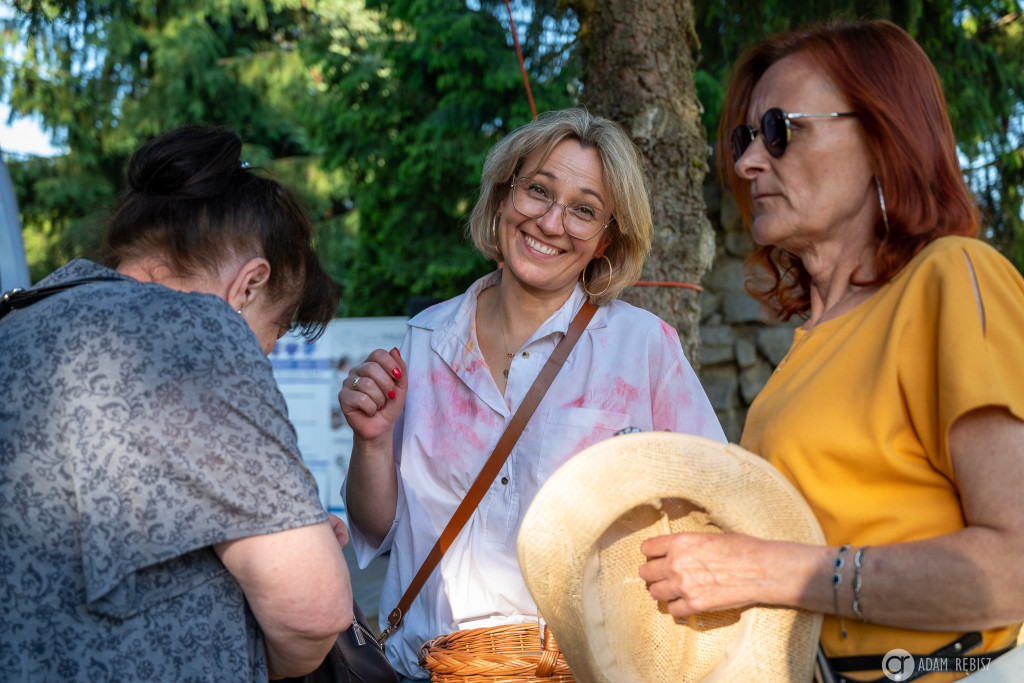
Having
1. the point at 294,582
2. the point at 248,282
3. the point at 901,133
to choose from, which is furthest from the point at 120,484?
the point at 901,133

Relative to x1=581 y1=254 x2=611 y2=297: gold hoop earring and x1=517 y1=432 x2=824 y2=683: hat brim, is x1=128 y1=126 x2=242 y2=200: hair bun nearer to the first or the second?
x1=517 y1=432 x2=824 y2=683: hat brim

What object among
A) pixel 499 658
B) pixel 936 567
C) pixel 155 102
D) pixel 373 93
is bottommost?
pixel 499 658

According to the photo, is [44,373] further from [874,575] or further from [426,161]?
[426,161]

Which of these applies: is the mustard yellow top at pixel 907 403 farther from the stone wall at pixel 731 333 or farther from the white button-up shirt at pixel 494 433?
the stone wall at pixel 731 333

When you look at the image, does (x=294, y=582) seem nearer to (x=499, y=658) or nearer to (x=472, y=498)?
(x=499, y=658)

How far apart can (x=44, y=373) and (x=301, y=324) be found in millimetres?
671

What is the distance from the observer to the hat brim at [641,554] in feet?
4.47

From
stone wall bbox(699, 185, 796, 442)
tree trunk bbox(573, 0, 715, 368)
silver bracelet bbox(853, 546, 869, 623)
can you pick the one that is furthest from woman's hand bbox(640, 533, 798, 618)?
stone wall bbox(699, 185, 796, 442)

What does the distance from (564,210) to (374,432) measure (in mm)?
812

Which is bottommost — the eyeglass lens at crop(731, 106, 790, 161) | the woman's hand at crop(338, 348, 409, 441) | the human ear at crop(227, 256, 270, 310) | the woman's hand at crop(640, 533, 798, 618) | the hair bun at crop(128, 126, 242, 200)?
the woman's hand at crop(640, 533, 798, 618)

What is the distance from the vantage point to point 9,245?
3590 mm

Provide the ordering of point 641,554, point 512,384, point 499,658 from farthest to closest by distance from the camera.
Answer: point 512,384 → point 499,658 → point 641,554

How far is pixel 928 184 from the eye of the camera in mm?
1466

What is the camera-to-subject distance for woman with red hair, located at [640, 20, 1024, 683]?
123 centimetres
